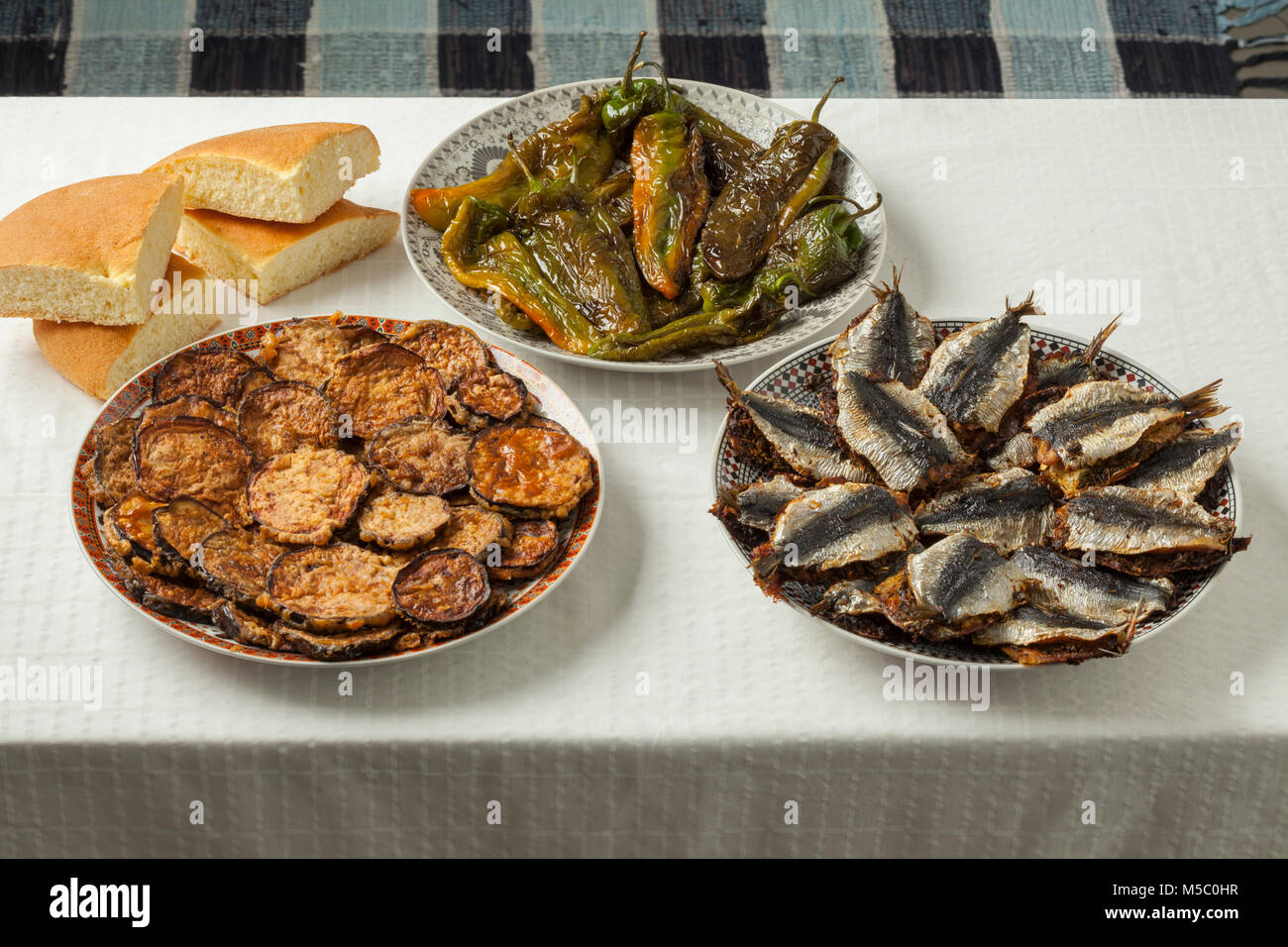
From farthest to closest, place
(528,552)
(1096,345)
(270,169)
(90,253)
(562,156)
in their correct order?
(562,156), (270,169), (90,253), (1096,345), (528,552)

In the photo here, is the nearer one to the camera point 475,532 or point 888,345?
point 475,532

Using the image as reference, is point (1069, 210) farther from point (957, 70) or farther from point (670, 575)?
point (957, 70)

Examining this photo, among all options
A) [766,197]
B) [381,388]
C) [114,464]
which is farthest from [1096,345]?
[114,464]

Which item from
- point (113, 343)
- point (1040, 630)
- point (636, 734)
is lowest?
point (636, 734)

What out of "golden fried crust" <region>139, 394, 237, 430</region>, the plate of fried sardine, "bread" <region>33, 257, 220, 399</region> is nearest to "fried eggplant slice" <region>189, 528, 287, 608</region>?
"golden fried crust" <region>139, 394, 237, 430</region>

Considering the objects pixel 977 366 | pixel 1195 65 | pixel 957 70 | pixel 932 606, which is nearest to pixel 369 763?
pixel 932 606

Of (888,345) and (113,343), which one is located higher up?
(113,343)

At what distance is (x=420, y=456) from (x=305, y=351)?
14.7 inches

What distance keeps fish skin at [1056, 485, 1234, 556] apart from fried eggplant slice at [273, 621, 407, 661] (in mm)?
1093

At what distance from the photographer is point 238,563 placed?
5.89 ft

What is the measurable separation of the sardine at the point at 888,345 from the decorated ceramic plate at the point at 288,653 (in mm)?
498

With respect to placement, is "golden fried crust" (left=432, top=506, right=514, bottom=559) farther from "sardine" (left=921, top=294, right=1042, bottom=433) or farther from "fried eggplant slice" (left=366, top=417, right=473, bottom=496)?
"sardine" (left=921, top=294, right=1042, bottom=433)

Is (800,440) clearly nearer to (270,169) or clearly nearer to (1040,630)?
(1040,630)
